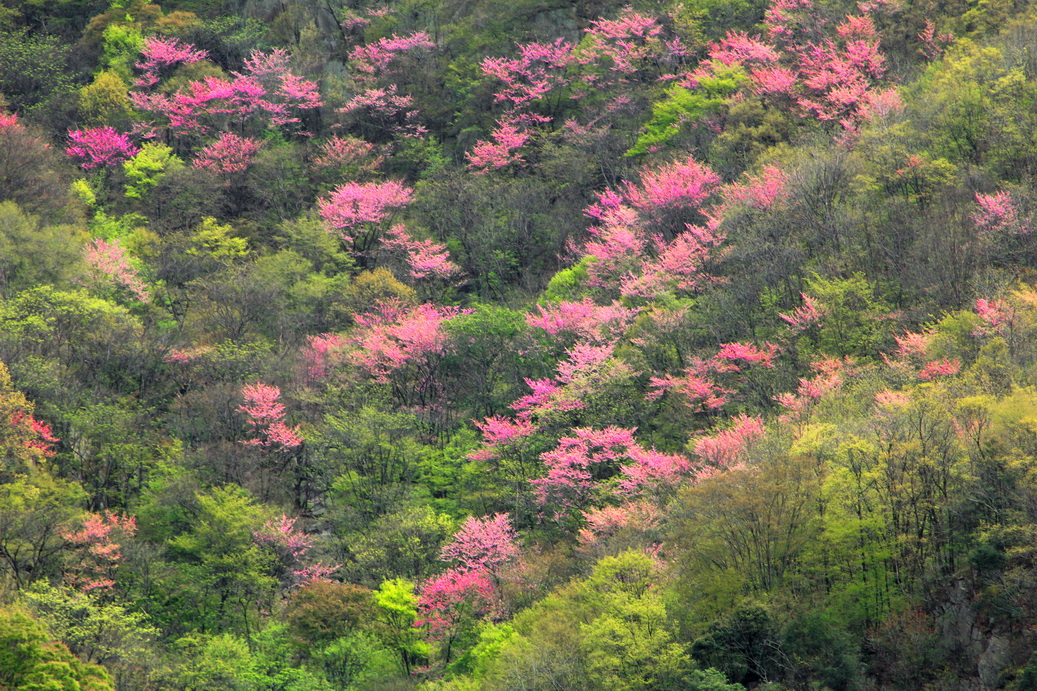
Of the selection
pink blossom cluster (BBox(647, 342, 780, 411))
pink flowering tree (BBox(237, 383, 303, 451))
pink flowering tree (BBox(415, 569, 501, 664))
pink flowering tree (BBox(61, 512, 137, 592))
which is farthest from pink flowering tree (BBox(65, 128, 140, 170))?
pink flowering tree (BBox(415, 569, 501, 664))

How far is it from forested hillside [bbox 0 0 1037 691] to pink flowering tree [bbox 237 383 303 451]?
7.7 inches

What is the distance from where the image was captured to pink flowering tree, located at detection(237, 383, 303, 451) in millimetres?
44375

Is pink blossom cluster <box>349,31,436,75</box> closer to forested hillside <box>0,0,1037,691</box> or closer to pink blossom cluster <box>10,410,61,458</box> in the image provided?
forested hillside <box>0,0,1037,691</box>

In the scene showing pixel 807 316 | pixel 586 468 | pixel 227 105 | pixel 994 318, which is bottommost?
pixel 586 468

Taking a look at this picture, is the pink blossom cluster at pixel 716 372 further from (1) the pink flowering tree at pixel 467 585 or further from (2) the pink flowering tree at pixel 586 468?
(1) the pink flowering tree at pixel 467 585

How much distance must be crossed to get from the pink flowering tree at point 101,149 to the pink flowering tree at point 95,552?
2575 cm

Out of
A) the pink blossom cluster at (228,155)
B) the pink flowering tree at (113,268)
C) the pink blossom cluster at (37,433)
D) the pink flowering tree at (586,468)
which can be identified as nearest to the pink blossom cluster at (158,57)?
the pink blossom cluster at (228,155)

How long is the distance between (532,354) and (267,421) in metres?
9.33

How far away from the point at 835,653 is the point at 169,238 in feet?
117

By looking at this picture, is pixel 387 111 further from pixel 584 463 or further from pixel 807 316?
pixel 807 316

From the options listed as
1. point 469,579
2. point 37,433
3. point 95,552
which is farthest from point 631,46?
point 95,552

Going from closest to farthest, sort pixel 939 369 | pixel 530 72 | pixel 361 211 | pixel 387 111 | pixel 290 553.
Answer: pixel 939 369
pixel 290 553
pixel 361 211
pixel 530 72
pixel 387 111

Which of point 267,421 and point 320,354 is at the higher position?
point 320,354

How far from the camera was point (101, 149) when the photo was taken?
200 feet
